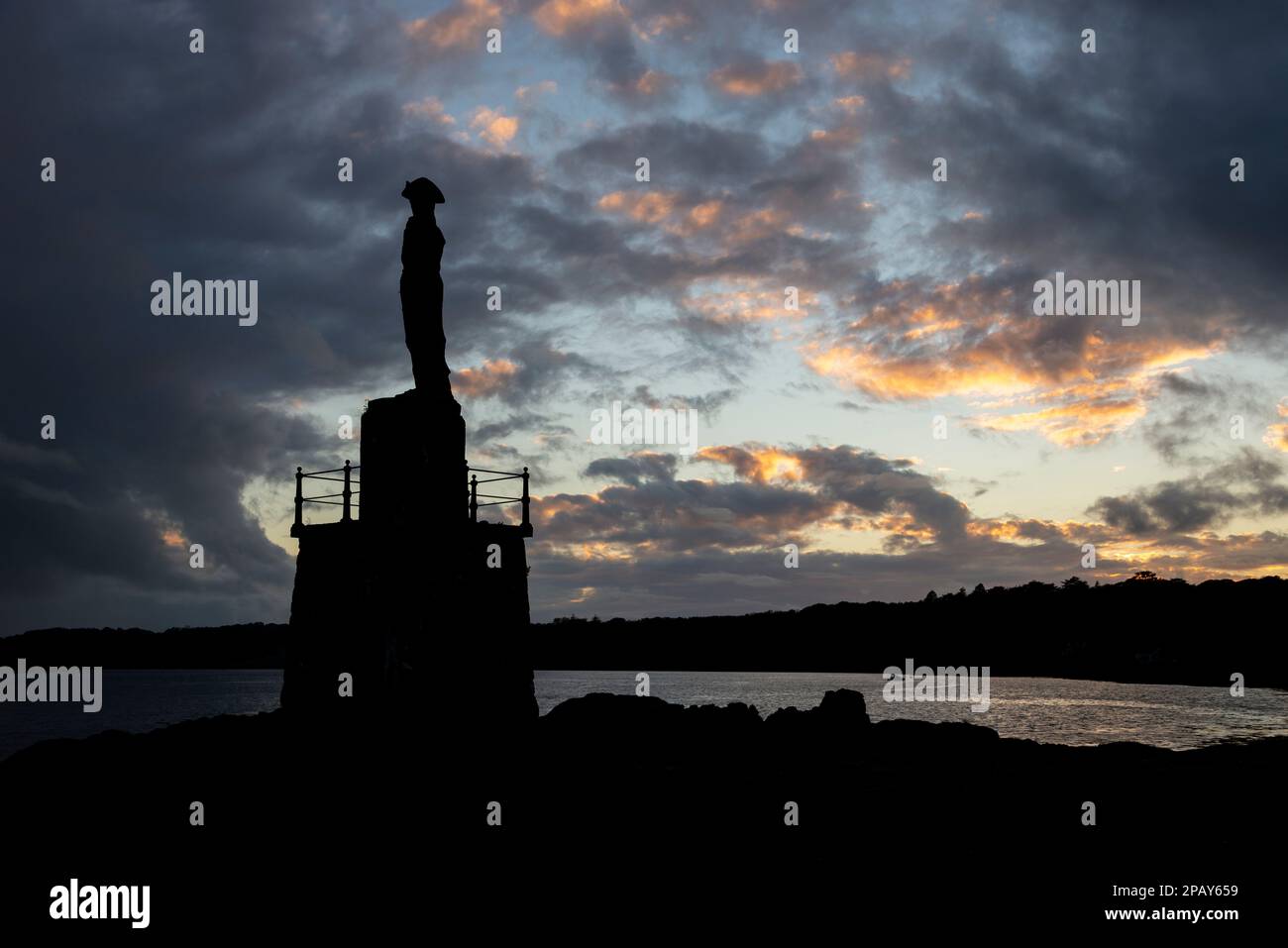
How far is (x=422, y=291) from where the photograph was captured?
2175cm

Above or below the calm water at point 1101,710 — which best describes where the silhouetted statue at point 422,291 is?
above

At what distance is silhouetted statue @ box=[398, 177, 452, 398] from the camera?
2172 cm

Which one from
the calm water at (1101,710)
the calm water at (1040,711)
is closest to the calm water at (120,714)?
the calm water at (1040,711)

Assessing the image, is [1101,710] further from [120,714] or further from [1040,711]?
[120,714]

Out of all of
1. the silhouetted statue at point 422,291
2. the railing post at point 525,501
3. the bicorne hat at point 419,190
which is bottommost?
the railing post at point 525,501

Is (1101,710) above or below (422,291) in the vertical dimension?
below

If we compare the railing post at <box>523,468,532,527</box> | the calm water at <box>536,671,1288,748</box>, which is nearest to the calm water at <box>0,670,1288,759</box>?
the calm water at <box>536,671,1288,748</box>

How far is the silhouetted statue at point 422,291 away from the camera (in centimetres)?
2172

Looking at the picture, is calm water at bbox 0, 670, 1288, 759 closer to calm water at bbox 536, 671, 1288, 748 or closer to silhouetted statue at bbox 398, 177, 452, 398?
calm water at bbox 536, 671, 1288, 748

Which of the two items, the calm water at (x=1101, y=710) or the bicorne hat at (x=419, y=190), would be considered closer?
the bicorne hat at (x=419, y=190)

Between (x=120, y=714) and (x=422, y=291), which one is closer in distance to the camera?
(x=422, y=291)

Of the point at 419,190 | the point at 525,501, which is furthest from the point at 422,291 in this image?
the point at 525,501

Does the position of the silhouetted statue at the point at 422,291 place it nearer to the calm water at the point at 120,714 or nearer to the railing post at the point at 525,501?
the railing post at the point at 525,501
